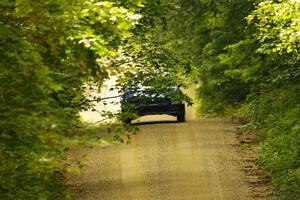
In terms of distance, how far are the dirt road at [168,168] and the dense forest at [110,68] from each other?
3.53ft

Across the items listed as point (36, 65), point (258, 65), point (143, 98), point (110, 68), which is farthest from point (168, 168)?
point (36, 65)

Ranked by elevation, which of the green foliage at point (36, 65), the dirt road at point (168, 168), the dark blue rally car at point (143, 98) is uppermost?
the green foliage at point (36, 65)

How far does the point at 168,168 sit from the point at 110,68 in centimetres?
1120

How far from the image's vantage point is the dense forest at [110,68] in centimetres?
830

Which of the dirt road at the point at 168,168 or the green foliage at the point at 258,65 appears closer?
the green foliage at the point at 258,65

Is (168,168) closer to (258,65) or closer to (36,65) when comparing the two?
(258,65)

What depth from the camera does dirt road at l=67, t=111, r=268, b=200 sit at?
19234 millimetres

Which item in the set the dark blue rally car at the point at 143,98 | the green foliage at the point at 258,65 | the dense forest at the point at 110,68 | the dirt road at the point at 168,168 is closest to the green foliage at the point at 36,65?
the dense forest at the point at 110,68

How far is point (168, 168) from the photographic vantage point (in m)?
22.3

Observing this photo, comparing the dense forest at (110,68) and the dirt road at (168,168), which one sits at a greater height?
the dense forest at (110,68)

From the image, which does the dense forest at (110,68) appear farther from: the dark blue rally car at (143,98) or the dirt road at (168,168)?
the dirt road at (168,168)

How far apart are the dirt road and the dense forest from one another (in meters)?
1.08

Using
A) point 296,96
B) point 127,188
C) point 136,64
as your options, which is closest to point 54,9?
point 136,64

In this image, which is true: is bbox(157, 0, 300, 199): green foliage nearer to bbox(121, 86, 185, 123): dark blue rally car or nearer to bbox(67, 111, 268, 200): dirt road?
Result: bbox(121, 86, 185, 123): dark blue rally car
